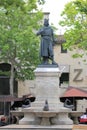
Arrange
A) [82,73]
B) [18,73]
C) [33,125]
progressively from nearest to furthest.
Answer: [33,125] < [18,73] < [82,73]

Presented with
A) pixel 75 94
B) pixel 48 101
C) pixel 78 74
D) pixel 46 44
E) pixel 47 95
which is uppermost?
pixel 46 44

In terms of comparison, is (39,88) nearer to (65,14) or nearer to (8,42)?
(8,42)

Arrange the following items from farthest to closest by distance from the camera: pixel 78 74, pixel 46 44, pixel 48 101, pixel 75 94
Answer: pixel 78 74
pixel 75 94
pixel 46 44
pixel 48 101

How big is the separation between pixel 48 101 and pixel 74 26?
728 inches

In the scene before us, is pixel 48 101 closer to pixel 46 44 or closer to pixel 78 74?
pixel 46 44

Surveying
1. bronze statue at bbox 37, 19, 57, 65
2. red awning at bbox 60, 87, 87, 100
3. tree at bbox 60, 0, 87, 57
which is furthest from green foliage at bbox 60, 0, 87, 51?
bronze statue at bbox 37, 19, 57, 65

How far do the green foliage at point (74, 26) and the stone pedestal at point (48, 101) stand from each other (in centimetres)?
1641

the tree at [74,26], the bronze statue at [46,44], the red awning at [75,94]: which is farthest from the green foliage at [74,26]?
the bronze statue at [46,44]

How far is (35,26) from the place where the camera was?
41.0 meters

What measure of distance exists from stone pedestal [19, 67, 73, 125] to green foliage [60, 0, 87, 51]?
1641 cm

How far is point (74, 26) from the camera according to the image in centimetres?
4100

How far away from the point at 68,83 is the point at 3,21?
44.1 ft

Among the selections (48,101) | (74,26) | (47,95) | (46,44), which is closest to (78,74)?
(74,26)

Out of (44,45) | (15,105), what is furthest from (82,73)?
(44,45)
